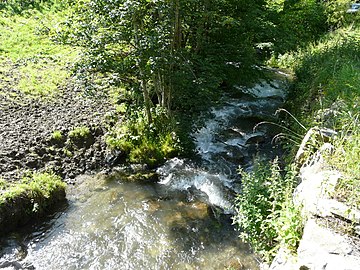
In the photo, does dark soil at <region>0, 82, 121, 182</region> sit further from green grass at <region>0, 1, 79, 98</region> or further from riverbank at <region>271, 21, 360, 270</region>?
riverbank at <region>271, 21, 360, 270</region>

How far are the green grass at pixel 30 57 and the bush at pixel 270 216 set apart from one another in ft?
16.6

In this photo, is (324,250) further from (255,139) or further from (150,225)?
(255,139)

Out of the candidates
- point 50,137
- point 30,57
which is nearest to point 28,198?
point 50,137

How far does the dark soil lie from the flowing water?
1.89ft

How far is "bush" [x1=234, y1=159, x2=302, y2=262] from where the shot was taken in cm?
378

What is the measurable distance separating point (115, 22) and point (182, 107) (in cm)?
240

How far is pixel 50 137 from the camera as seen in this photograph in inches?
288

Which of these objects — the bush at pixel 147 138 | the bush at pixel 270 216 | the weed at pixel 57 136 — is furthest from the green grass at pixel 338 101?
the weed at pixel 57 136

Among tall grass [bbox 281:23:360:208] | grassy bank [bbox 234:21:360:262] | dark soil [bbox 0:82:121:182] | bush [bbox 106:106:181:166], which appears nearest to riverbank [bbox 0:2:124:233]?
dark soil [bbox 0:82:121:182]

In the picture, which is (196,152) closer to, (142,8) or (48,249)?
(142,8)

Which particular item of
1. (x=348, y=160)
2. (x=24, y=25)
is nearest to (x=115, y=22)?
(x=348, y=160)

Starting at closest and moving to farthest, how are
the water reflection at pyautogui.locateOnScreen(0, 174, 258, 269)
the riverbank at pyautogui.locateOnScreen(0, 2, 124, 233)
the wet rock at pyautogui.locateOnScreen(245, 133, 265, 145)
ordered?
1. the water reflection at pyautogui.locateOnScreen(0, 174, 258, 269)
2. the riverbank at pyautogui.locateOnScreen(0, 2, 124, 233)
3. the wet rock at pyautogui.locateOnScreen(245, 133, 265, 145)

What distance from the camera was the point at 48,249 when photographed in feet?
17.2

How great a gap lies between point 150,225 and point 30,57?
7575 millimetres
